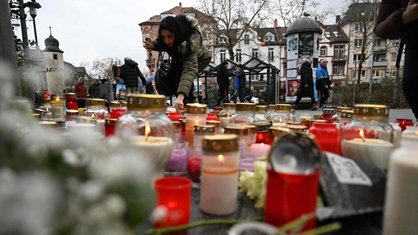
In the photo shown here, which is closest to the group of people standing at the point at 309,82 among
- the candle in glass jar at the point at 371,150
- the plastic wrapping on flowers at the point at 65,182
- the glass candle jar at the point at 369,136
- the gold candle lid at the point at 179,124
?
the gold candle lid at the point at 179,124

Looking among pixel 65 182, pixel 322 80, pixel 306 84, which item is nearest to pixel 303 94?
pixel 306 84

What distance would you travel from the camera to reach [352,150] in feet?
4.20

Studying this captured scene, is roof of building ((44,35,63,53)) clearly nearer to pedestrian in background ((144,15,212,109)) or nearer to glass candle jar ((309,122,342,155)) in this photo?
pedestrian in background ((144,15,212,109))

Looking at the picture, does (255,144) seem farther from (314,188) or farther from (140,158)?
(140,158)

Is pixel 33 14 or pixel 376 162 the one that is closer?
pixel 376 162

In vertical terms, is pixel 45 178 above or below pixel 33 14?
below

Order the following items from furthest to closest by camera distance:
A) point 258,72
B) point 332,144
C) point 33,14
Result: point 258,72 < point 33,14 < point 332,144

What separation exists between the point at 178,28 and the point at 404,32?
232 cm

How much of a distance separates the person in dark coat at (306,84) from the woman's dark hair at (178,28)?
8.34m

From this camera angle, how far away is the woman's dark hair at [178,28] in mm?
3188

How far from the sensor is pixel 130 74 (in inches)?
329

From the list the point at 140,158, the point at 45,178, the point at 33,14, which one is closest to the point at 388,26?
the point at 140,158

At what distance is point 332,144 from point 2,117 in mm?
1402

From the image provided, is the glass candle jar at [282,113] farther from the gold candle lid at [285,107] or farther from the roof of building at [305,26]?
the roof of building at [305,26]
